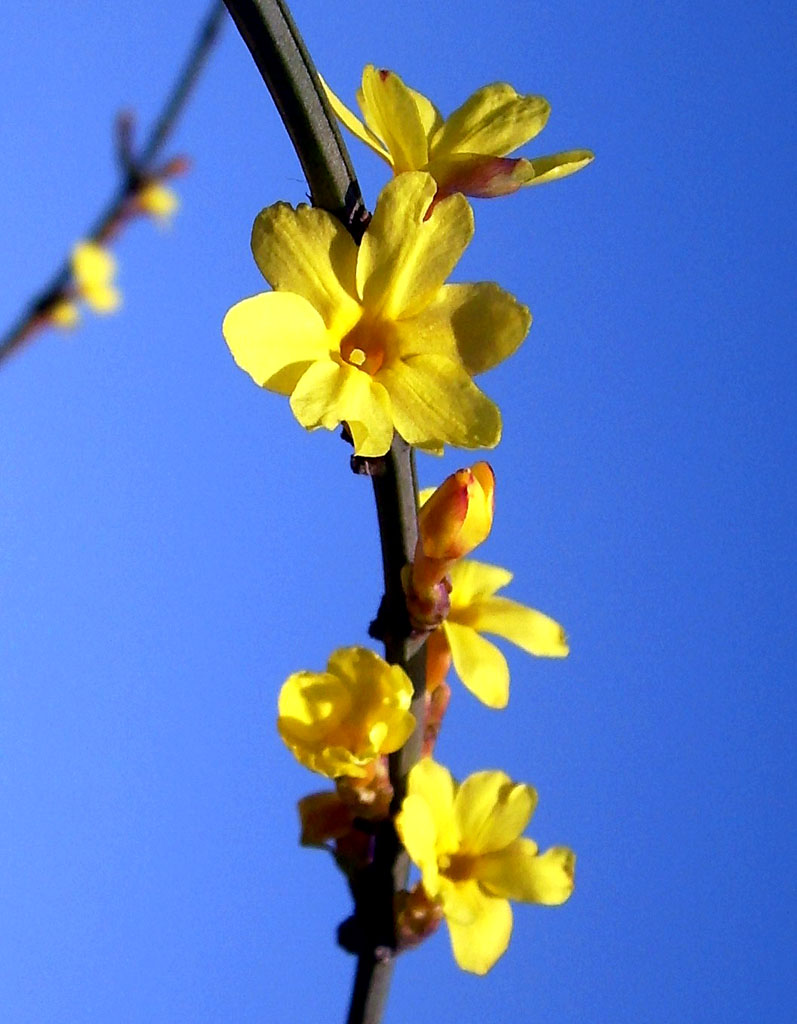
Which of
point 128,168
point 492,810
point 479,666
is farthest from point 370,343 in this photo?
point 128,168

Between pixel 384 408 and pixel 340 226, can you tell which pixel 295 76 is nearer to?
pixel 340 226

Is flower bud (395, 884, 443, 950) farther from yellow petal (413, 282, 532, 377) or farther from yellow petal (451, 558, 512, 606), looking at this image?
yellow petal (413, 282, 532, 377)

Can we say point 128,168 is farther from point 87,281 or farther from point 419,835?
point 419,835

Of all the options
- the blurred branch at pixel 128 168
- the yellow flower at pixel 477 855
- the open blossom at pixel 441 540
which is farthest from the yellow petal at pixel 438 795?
the blurred branch at pixel 128 168

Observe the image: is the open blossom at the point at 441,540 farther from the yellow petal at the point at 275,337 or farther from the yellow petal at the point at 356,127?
the yellow petal at the point at 356,127

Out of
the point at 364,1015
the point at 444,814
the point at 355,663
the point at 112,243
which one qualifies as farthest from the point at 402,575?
the point at 112,243
